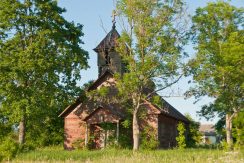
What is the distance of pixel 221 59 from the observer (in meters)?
39.1

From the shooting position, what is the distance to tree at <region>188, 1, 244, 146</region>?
37.8 metres

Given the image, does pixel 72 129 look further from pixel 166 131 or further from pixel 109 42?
pixel 109 42

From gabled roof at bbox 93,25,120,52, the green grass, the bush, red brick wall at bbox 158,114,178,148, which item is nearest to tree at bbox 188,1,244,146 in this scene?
red brick wall at bbox 158,114,178,148

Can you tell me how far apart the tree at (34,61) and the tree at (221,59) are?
11503 millimetres

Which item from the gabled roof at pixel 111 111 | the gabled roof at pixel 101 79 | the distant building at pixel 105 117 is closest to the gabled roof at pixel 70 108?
the distant building at pixel 105 117

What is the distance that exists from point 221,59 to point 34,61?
17917 mm

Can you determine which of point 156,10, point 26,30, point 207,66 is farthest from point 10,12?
point 207,66

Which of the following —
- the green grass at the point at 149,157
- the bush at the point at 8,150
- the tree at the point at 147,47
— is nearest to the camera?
the green grass at the point at 149,157

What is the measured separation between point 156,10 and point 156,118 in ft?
31.1

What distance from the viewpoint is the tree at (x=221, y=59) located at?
37812mm

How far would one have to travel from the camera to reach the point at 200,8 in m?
41.9

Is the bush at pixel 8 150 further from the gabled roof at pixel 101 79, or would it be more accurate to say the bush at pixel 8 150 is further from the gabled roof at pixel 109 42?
the gabled roof at pixel 109 42

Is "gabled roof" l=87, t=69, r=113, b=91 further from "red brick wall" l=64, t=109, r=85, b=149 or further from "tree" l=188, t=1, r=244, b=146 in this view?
"tree" l=188, t=1, r=244, b=146

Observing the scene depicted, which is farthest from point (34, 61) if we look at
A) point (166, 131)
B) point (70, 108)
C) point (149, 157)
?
point (149, 157)
